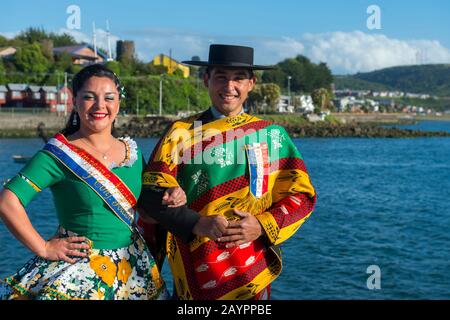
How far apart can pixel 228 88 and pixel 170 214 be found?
84cm

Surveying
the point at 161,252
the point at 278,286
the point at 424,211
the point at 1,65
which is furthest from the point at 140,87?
the point at 161,252

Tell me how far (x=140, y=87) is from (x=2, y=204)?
76.8m

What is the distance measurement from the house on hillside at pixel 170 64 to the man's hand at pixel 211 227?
8648 centimetres

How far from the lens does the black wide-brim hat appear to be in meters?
3.81

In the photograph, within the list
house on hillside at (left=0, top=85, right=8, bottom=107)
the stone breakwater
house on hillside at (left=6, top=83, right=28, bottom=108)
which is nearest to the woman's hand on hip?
the stone breakwater

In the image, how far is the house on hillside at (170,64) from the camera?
95.0m

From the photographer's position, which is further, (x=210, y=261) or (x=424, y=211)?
(x=424, y=211)

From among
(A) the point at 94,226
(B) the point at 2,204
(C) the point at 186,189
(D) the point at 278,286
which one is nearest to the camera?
(B) the point at 2,204

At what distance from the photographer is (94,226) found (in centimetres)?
349

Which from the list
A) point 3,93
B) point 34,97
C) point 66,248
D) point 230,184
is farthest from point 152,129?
point 66,248

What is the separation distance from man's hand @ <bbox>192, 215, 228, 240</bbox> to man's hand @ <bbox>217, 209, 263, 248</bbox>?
0.03 meters

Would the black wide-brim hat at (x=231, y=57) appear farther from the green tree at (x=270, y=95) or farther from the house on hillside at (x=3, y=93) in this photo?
the green tree at (x=270, y=95)

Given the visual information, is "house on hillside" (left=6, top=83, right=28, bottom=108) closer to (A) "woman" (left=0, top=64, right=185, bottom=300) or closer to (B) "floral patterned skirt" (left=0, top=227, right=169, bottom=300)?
(A) "woman" (left=0, top=64, right=185, bottom=300)
